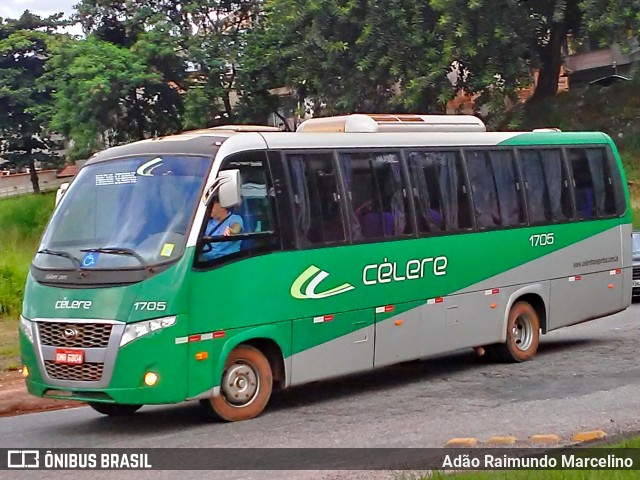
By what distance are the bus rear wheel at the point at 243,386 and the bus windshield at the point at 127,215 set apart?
51.5 inches

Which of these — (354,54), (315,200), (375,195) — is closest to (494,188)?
(375,195)

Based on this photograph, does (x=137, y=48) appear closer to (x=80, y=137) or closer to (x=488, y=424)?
(x=80, y=137)

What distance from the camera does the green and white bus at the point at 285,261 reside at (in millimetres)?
9430

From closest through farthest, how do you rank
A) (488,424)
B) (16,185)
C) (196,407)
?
(488,424), (196,407), (16,185)

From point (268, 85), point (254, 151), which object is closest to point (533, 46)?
point (268, 85)

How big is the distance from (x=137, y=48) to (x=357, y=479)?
26.6 m

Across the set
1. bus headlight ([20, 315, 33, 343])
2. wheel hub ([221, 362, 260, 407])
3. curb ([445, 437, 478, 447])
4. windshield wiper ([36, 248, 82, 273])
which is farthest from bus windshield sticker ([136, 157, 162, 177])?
curb ([445, 437, 478, 447])

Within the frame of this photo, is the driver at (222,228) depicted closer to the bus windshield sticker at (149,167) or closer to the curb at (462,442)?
the bus windshield sticker at (149,167)

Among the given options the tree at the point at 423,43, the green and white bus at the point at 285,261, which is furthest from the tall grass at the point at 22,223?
the green and white bus at the point at 285,261

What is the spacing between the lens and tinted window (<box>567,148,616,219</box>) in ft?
48.3

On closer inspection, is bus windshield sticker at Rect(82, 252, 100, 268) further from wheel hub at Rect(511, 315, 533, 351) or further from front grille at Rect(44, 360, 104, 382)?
wheel hub at Rect(511, 315, 533, 351)

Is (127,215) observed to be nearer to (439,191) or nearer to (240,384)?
(240,384)

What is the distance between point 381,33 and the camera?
28750 millimetres

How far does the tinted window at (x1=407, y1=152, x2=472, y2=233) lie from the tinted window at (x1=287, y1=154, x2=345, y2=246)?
4.52ft
